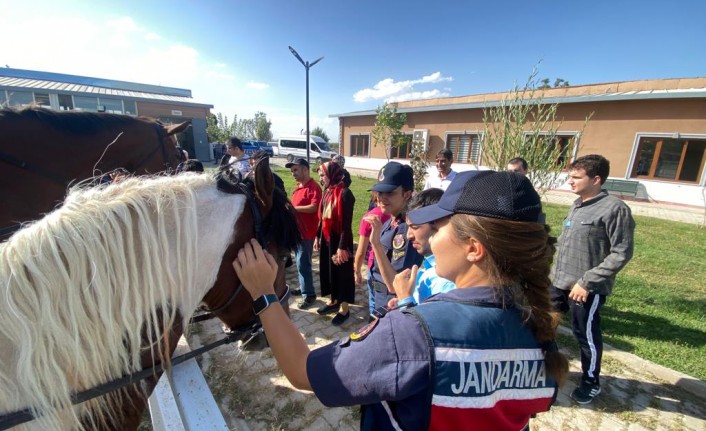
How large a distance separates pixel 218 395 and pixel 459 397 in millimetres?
3009

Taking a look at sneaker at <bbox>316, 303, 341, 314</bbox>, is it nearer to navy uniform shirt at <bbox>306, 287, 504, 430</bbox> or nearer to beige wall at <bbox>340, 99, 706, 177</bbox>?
navy uniform shirt at <bbox>306, 287, 504, 430</bbox>

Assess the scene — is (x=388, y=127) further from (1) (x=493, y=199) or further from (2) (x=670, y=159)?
(1) (x=493, y=199)

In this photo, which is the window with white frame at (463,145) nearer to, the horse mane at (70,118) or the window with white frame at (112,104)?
the horse mane at (70,118)

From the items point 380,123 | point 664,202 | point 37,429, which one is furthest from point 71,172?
point 380,123

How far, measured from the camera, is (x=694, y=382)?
319 cm

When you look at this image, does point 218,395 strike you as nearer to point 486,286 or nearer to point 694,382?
point 486,286

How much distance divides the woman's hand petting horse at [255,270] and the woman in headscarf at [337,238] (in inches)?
110

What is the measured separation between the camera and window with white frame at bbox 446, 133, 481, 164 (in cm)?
1909

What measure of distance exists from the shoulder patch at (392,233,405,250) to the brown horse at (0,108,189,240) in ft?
7.19

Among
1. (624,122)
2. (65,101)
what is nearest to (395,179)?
(624,122)

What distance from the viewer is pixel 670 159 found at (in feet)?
45.0

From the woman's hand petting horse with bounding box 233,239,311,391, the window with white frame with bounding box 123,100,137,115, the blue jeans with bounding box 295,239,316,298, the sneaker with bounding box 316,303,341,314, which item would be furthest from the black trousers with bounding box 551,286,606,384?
the window with white frame with bounding box 123,100,137,115

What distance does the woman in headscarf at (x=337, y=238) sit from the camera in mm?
4098

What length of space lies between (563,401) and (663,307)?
11.5 ft
